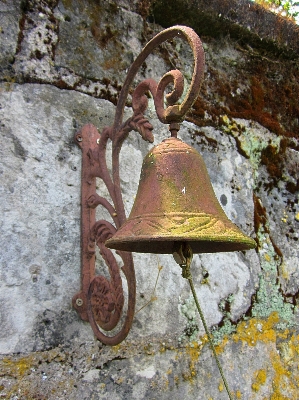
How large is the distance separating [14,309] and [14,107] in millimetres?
553

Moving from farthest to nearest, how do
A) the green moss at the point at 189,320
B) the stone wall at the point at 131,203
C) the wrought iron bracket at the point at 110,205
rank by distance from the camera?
the green moss at the point at 189,320 → the stone wall at the point at 131,203 → the wrought iron bracket at the point at 110,205

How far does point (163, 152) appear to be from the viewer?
955 mm

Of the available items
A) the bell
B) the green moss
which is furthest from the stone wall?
the bell

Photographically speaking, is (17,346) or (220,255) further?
(220,255)

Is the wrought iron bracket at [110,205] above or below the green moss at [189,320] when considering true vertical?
above

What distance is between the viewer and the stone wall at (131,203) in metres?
1.14

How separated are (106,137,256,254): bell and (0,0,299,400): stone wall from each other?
1.07 ft

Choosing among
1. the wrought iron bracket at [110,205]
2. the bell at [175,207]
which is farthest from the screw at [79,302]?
the bell at [175,207]

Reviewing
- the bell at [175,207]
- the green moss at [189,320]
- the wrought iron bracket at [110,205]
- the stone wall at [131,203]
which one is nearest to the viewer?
the bell at [175,207]

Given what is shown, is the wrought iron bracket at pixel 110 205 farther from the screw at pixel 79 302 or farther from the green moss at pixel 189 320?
the green moss at pixel 189 320

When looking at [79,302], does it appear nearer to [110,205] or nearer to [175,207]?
[110,205]

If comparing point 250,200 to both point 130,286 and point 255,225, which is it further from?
point 130,286

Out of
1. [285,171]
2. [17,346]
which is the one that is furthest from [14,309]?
[285,171]

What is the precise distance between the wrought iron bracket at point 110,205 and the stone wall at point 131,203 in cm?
3
